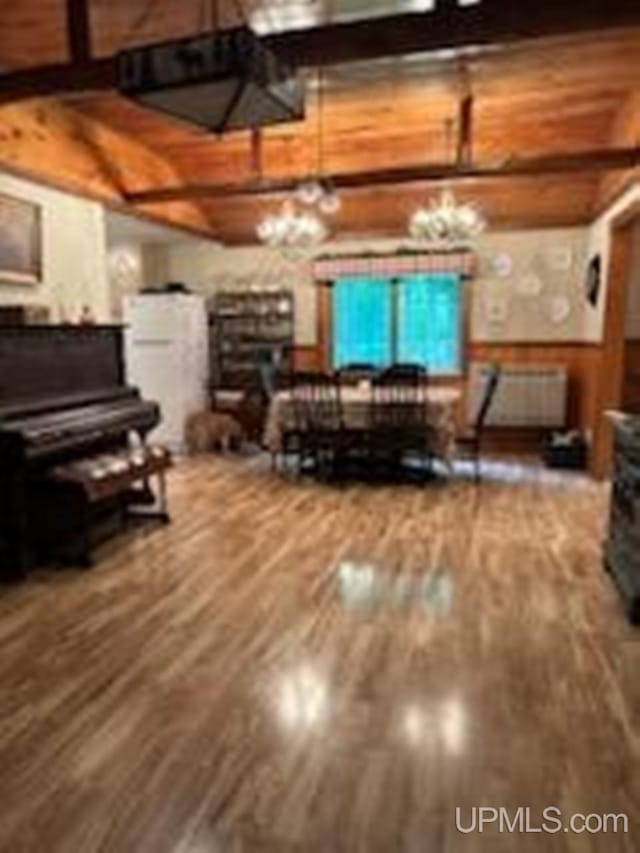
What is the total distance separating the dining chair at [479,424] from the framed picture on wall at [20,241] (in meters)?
3.66

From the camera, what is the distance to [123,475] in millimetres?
4270

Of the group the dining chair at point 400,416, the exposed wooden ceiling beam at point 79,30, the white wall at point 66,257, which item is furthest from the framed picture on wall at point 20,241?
the dining chair at point 400,416

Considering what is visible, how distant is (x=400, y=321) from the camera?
7.95 m

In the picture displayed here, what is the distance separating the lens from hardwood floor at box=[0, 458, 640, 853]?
188 centimetres

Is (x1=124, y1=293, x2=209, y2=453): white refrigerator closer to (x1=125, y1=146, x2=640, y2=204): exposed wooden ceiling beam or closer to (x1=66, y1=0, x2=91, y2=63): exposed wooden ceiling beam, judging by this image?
(x1=125, y1=146, x2=640, y2=204): exposed wooden ceiling beam

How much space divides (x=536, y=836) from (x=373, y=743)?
1.85 feet

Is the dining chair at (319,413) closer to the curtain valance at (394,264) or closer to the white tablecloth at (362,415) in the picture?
the white tablecloth at (362,415)

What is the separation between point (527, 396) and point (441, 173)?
287 centimetres

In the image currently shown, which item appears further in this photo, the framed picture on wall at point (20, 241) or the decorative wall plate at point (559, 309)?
the decorative wall plate at point (559, 309)

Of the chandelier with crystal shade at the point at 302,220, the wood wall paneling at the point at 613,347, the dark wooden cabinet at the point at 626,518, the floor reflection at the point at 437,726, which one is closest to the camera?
the floor reflection at the point at 437,726

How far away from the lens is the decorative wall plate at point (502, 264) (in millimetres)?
7422

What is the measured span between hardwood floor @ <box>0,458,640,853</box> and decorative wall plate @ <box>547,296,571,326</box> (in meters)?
3.68

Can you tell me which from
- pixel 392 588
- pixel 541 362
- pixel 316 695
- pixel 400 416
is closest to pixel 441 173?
pixel 400 416

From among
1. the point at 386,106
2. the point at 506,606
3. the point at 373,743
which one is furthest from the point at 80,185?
the point at 373,743
